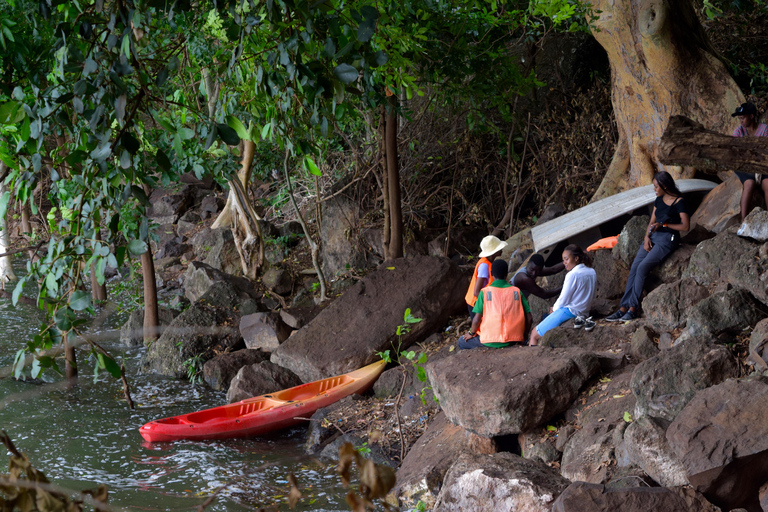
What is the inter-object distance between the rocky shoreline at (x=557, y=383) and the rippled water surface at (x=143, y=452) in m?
0.51

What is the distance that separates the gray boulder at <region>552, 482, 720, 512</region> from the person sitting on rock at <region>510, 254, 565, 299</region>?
389cm

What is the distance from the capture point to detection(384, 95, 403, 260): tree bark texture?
9.70 meters

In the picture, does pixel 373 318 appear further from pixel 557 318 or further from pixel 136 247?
pixel 136 247

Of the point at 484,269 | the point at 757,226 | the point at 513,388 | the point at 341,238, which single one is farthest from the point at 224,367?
the point at 757,226

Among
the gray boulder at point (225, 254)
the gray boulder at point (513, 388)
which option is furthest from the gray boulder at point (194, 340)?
the gray boulder at point (513, 388)

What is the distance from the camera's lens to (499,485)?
170 inches

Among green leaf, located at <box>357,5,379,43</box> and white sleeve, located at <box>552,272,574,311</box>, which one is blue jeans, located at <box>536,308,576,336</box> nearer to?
white sleeve, located at <box>552,272,574,311</box>

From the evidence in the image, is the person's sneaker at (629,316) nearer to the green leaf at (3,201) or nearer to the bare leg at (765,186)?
the bare leg at (765,186)

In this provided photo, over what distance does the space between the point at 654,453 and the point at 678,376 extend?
28.5 inches

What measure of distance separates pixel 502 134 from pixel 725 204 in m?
4.69

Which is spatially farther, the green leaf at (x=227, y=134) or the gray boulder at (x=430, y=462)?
the gray boulder at (x=430, y=462)

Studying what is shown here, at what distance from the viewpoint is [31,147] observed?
207 centimetres

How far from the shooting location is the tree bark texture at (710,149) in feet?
14.6

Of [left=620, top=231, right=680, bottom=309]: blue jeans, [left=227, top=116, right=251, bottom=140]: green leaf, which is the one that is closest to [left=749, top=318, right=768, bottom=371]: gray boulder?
[left=620, top=231, right=680, bottom=309]: blue jeans
